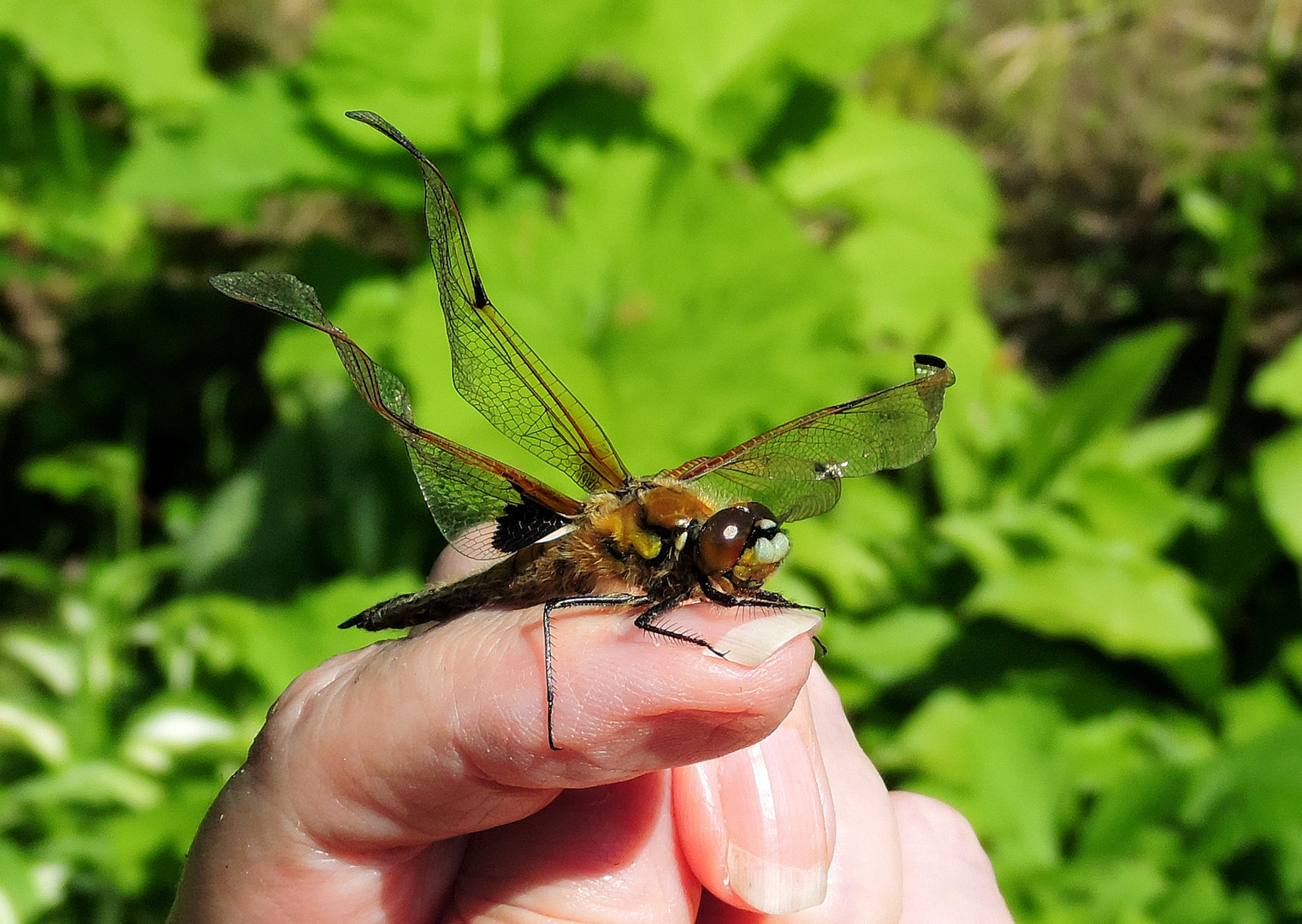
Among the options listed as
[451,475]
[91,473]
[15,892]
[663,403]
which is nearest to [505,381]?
[451,475]

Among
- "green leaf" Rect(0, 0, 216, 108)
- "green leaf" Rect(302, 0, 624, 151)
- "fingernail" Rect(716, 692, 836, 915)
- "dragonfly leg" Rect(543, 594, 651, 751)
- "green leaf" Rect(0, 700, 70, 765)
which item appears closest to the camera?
"dragonfly leg" Rect(543, 594, 651, 751)

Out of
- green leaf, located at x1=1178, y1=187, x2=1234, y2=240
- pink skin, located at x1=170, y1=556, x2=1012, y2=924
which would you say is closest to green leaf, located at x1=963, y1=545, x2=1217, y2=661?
green leaf, located at x1=1178, y1=187, x2=1234, y2=240

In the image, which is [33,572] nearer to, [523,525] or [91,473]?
[91,473]

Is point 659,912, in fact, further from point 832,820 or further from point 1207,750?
point 1207,750

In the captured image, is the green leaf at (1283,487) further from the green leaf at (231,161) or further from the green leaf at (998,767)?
the green leaf at (231,161)

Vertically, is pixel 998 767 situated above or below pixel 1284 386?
below

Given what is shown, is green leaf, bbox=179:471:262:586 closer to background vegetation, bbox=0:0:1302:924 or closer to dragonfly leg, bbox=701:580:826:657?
background vegetation, bbox=0:0:1302:924
